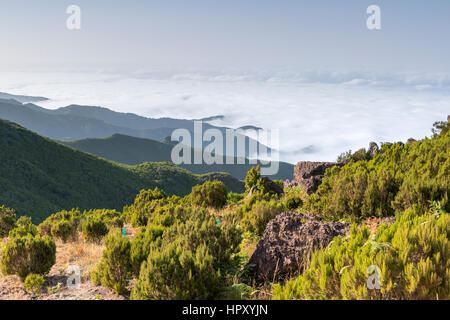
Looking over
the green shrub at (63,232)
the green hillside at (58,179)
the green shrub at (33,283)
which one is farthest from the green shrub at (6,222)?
the green hillside at (58,179)

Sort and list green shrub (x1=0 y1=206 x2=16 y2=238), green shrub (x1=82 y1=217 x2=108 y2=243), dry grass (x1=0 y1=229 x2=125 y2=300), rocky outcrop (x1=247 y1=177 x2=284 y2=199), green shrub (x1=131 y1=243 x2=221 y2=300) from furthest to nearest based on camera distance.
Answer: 1. rocky outcrop (x1=247 y1=177 x2=284 y2=199)
2. green shrub (x1=0 y1=206 x2=16 y2=238)
3. green shrub (x1=82 y1=217 x2=108 y2=243)
4. dry grass (x1=0 y1=229 x2=125 y2=300)
5. green shrub (x1=131 y1=243 x2=221 y2=300)

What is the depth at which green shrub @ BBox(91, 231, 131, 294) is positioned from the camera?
5.21 metres

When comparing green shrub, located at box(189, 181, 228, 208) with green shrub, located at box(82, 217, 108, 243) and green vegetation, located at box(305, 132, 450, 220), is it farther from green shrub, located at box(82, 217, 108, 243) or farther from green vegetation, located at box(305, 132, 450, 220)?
green vegetation, located at box(305, 132, 450, 220)

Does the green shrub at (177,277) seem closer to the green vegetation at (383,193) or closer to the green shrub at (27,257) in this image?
the green shrub at (27,257)

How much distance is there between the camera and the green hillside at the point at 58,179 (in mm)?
70688

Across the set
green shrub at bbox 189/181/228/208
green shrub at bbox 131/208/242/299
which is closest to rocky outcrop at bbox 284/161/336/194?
green shrub at bbox 189/181/228/208

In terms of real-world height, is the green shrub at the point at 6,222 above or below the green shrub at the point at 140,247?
below

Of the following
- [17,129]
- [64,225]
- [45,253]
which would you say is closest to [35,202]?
[17,129]

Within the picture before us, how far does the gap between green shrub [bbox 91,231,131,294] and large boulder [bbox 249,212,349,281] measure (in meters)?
2.11

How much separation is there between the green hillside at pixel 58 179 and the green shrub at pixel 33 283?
65.5 metres

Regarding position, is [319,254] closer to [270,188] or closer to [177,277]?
[177,277]

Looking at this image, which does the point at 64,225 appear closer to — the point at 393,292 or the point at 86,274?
the point at 86,274
